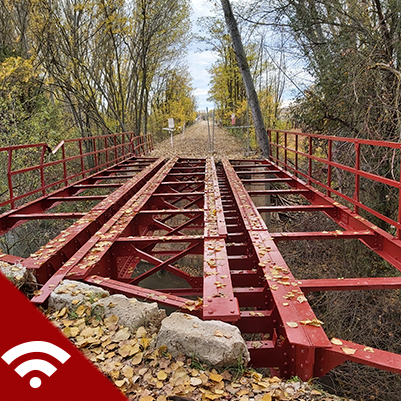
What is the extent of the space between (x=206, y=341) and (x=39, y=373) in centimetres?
117

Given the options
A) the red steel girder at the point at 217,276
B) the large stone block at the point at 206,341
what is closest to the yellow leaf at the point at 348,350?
the large stone block at the point at 206,341

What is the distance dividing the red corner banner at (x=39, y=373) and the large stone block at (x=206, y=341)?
55cm

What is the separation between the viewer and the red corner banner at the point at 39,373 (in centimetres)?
201

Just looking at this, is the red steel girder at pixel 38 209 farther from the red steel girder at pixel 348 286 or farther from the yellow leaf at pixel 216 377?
the yellow leaf at pixel 216 377

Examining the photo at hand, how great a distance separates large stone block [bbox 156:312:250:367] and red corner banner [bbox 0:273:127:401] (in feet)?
1.80

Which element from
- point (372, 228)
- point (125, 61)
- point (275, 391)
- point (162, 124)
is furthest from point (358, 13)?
point (162, 124)

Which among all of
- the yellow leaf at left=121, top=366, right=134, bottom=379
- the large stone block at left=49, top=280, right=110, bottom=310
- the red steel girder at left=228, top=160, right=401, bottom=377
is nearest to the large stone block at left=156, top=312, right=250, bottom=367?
the yellow leaf at left=121, top=366, right=134, bottom=379

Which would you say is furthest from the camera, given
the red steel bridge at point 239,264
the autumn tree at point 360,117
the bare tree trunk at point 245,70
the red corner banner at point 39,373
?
the bare tree trunk at point 245,70

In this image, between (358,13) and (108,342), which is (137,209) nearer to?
(108,342)

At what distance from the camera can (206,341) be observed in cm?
270

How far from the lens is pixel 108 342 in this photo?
2.96 m

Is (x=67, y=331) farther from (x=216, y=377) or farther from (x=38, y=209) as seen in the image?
(x=38, y=209)

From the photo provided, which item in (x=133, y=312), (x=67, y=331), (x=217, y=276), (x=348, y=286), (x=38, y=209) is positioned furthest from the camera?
(x=38, y=209)

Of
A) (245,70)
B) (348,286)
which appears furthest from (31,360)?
(245,70)
